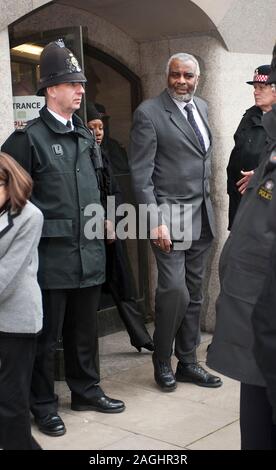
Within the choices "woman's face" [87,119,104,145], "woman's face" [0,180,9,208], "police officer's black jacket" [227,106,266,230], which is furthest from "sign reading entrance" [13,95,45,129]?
"woman's face" [0,180,9,208]

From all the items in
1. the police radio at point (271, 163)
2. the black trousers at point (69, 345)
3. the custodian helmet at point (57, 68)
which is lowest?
the black trousers at point (69, 345)

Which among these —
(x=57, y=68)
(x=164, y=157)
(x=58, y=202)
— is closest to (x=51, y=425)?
(x=58, y=202)

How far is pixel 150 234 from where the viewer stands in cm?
504

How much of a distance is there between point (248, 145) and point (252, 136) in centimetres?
7

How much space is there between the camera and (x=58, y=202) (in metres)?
4.38

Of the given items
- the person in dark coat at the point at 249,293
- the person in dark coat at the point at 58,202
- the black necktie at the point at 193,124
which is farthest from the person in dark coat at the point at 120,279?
the person in dark coat at the point at 249,293

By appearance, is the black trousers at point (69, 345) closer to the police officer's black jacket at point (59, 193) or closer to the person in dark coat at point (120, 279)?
the police officer's black jacket at point (59, 193)

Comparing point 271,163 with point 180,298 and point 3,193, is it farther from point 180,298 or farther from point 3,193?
point 180,298

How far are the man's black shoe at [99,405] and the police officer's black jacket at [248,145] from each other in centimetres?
181

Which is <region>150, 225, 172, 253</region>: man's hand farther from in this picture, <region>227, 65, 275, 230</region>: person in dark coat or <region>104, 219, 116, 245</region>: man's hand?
<region>227, 65, 275, 230</region>: person in dark coat

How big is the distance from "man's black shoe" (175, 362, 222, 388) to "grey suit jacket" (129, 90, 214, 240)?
889 mm

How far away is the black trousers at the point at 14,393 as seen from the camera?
3.61 m
